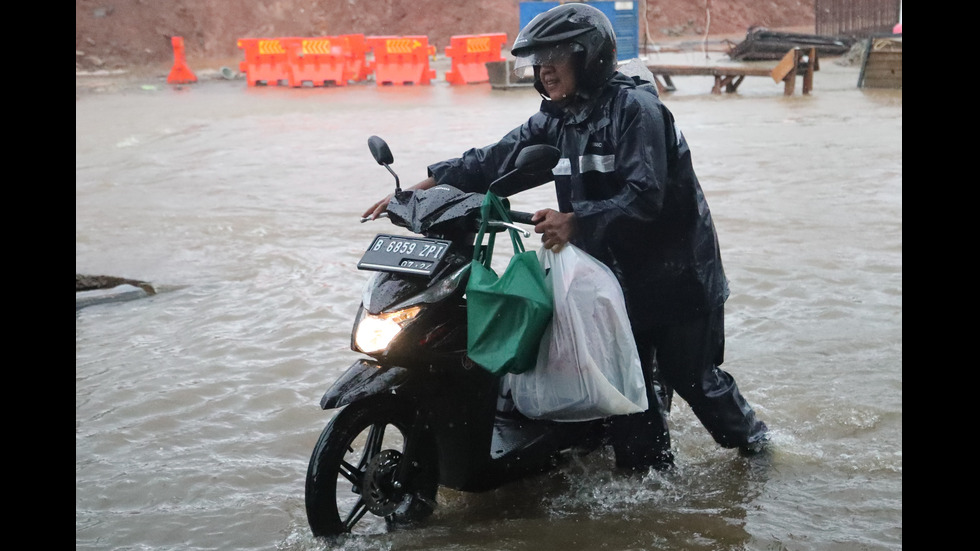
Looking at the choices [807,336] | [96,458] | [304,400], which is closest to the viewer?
[96,458]

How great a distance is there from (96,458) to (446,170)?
194cm

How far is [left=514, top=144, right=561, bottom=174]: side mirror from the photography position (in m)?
3.09

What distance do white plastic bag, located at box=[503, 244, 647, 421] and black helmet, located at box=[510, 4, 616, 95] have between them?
559 mm

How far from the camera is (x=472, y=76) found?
2345cm

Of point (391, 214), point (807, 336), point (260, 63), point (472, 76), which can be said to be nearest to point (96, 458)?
point (391, 214)

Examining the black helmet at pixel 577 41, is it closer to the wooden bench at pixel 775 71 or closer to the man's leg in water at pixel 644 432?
the man's leg in water at pixel 644 432

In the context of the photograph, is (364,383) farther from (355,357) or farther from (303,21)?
(303,21)

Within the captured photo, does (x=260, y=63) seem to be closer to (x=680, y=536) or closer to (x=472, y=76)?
(x=472, y=76)

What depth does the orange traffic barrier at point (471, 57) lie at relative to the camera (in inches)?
916

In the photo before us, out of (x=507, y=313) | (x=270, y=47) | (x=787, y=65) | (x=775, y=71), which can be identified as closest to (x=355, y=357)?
(x=507, y=313)

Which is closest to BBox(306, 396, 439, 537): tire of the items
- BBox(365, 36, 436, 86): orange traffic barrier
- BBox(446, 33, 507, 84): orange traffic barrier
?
BBox(446, 33, 507, 84): orange traffic barrier

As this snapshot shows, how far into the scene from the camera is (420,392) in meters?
3.33

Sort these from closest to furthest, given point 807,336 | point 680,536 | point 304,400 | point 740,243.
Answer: point 680,536 → point 304,400 → point 807,336 → point 740,243

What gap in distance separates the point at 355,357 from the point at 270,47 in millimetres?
20180
